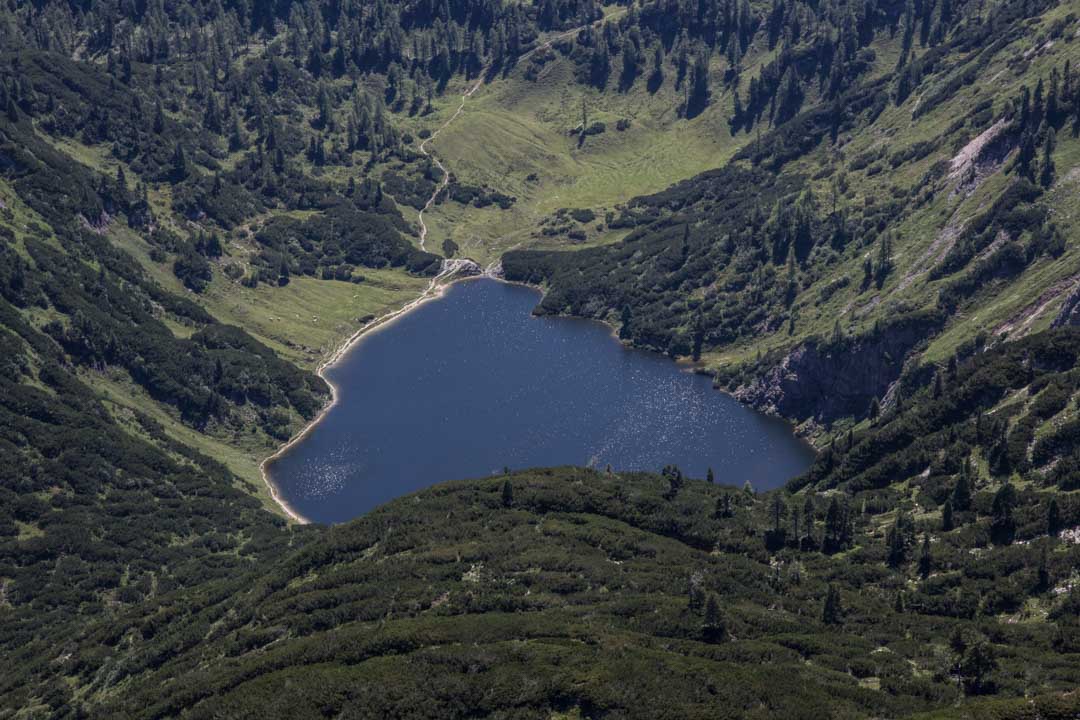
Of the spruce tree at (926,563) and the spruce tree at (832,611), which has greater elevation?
the spruce tree at (926,563)

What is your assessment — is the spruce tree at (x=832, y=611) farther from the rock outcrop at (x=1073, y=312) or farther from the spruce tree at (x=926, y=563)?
the rock outcrop at (x=1073, y=312)


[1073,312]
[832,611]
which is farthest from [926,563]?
[1073,312]

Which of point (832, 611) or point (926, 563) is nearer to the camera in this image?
point (832, 611)

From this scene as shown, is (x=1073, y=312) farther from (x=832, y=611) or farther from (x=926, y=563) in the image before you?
(x=832, y=611)

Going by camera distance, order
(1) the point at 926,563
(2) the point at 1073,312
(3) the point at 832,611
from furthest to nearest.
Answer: (2) the point at 1073,312, (1) the point at 926,563, (3) the point at 832,611

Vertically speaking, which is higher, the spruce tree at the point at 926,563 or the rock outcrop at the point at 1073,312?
the rock outcrop at the point at 1073,312

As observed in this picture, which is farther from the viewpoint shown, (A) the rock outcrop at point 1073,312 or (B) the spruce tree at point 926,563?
(A) the rock outcrop at point 1073,312

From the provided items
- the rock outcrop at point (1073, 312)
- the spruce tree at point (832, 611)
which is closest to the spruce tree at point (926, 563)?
the spruce tree at point (832, 611)

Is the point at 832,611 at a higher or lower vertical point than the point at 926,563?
lower

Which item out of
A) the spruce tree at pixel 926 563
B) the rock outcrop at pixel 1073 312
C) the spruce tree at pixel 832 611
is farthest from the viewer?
the rock outcrop at pixel 1073 312

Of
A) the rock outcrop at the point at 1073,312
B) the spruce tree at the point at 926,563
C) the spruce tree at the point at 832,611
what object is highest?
the rock outcrop at the point at 1073,312

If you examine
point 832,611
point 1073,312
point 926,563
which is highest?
point 1073,312

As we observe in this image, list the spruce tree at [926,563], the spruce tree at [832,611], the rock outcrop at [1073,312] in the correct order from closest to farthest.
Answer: the spruce tree at [832,611], the spruce tree at [926,563], the rock outcrop at [1073,312]

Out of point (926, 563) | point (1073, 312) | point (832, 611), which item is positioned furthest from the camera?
point (1073, 312)
